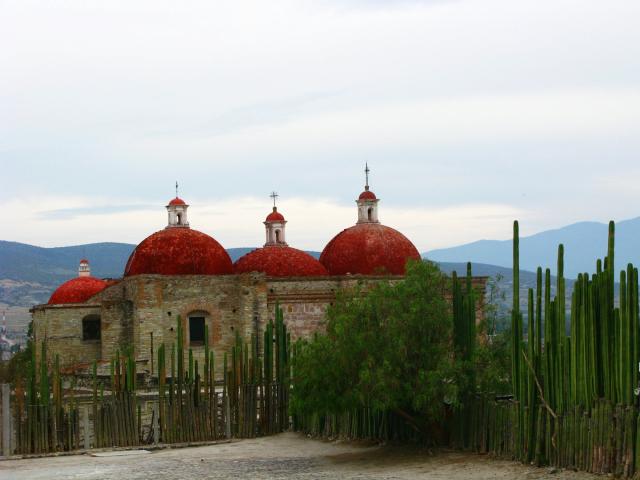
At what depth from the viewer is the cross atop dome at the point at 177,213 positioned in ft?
159

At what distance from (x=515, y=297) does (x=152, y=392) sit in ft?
50.6

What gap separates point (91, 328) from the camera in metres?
46.3

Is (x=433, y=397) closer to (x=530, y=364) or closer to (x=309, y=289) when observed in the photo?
(x=530, y=364)

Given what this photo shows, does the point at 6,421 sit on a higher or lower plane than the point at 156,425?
higher

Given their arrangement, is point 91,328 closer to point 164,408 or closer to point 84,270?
point 84,270

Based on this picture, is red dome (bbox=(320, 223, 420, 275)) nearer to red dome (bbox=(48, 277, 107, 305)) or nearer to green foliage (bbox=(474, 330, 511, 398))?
red dome (bbox=(48, 277, 107, 305))

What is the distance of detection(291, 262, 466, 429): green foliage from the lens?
81.8 feet

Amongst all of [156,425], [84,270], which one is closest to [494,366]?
[156,425]

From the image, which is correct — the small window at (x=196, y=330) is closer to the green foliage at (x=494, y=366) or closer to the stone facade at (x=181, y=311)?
the stone facade at (x=181, y=311)

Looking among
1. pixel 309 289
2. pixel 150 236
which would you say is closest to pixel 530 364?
pixel 309 289

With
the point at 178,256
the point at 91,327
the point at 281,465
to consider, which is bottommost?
the point at 281,465

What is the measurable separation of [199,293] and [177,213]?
5.04 metres

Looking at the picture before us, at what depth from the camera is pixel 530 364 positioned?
22844mm

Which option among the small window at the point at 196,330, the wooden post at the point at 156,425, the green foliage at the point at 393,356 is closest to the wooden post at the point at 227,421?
the wooden post at the point at 156,425
